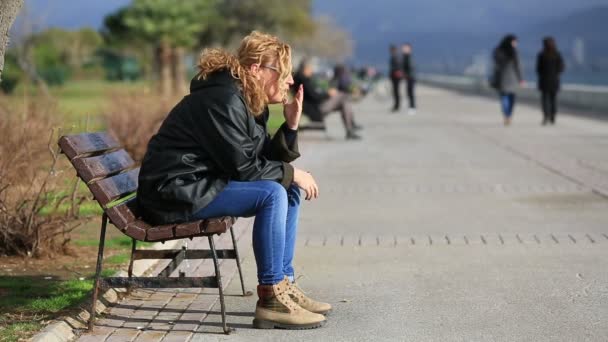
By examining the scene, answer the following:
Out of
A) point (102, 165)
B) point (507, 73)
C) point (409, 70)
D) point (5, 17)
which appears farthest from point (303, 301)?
point (409, 70)

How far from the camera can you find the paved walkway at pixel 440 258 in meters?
5.87

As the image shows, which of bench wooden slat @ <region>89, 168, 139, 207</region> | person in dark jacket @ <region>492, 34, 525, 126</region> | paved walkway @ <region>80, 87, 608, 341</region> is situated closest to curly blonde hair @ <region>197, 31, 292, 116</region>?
bench wooden slat @ <region>89, 168, 139, 207</region>

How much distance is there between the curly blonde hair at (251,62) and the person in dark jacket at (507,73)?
59.8 feet

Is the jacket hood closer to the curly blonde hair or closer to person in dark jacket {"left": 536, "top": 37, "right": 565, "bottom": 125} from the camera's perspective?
the curly blonde hair

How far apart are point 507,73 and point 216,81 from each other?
1857 centimetres

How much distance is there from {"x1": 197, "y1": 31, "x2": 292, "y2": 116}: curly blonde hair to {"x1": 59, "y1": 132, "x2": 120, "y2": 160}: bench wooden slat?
0.72m

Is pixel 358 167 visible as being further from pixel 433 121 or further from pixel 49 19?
pixel 49 19

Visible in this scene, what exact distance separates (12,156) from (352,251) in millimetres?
2547

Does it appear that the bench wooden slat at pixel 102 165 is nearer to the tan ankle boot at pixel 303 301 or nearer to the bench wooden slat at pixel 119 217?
the bench wooden slat at pixel 119 217

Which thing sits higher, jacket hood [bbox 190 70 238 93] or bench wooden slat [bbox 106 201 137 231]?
jacket hood [bbox 190 70 238 93]

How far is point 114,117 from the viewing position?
1477cm

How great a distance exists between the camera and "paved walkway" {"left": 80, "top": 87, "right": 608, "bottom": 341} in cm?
587

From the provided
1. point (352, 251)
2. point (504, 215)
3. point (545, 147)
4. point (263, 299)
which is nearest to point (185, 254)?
point (263, 299)

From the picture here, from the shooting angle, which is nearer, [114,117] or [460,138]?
[114,117]
